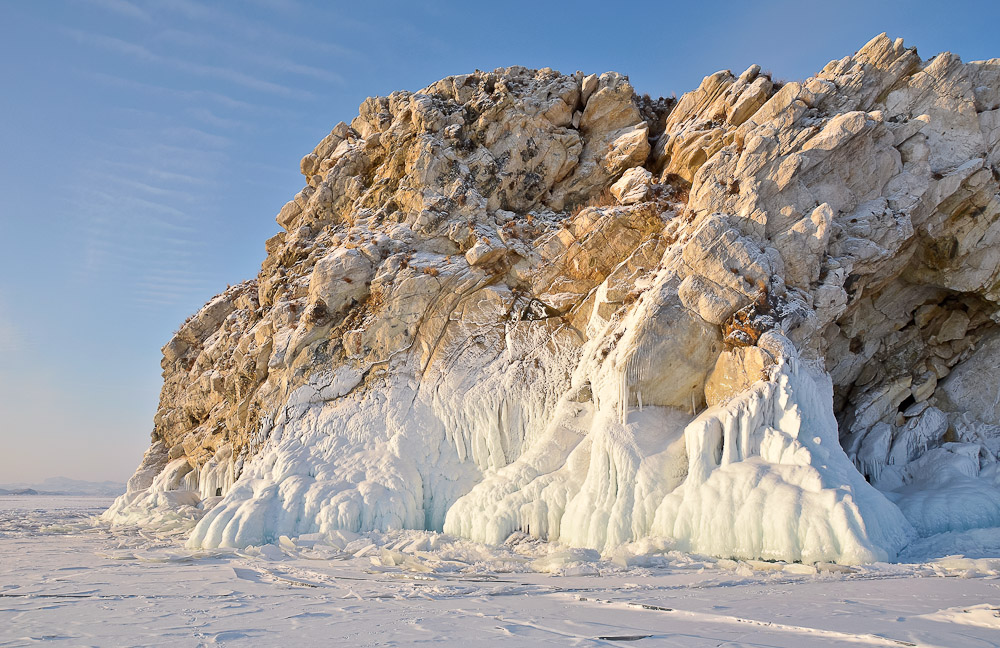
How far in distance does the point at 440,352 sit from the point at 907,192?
12.8 m

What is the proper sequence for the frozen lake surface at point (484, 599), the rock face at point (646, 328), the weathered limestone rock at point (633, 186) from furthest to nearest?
1. the weathered limestone rock at point (633, 186)
2. the rock face at point (646, 328)
3. the frozen lake surface at point (484, 599)

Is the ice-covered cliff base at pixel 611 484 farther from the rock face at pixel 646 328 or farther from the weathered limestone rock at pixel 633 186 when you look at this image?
the weathered limestone rock at pixel 633 186

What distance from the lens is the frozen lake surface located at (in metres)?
6.17

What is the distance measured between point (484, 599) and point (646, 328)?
7.56m

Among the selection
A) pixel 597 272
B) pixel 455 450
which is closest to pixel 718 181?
pixel 597 272

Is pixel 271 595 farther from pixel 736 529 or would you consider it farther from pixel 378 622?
pixel 736 529

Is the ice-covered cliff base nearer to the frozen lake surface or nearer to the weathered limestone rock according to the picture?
the frozen lake surface

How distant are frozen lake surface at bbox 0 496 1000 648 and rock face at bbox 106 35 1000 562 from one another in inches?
59.3

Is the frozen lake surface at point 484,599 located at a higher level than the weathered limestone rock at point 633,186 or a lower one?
lower

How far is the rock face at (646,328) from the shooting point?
12789mm

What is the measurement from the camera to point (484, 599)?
8.30 m

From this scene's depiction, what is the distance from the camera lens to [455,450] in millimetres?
16625

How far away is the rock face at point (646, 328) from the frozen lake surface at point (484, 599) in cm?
151

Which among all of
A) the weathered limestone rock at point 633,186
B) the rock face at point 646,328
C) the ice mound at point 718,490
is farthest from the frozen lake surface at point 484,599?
the weathered limestone rock at point 633,186
